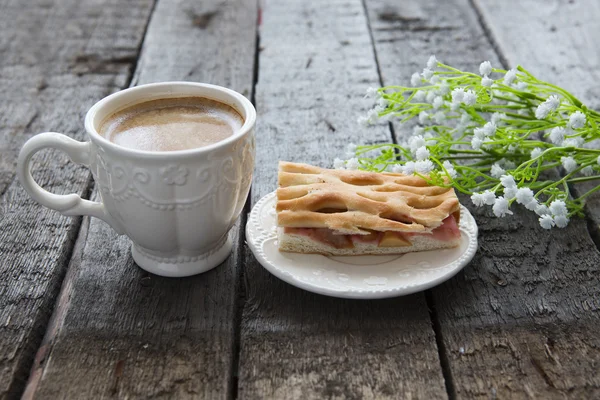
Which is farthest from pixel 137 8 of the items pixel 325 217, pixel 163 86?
pixel 325 217

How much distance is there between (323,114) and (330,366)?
2.47ft

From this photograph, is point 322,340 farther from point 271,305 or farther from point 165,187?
point 165,187

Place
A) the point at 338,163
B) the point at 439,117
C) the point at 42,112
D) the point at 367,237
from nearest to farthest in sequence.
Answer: the point at 367,237 → the point at 338,163 → the point at 439,117 → the point at 42,112

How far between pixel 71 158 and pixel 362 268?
450 mm

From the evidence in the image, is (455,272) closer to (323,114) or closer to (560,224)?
(560,224)

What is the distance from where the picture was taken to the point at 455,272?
991 millimetres

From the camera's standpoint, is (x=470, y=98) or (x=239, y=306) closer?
(x=239, y=306)

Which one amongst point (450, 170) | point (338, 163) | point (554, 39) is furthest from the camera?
point (554, 39)

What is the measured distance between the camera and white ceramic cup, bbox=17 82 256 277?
0.93m

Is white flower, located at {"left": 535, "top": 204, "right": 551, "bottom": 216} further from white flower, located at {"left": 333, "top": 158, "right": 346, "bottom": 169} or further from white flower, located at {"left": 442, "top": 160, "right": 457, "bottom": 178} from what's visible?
white flower, located at {"left": 333, "top": 158, "right": 346, "bottom": 169}

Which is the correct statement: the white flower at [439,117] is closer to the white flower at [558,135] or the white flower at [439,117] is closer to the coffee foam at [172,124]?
the white flower at [558,135]

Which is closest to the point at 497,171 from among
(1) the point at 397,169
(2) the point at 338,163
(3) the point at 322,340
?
(1) the point at 397,169

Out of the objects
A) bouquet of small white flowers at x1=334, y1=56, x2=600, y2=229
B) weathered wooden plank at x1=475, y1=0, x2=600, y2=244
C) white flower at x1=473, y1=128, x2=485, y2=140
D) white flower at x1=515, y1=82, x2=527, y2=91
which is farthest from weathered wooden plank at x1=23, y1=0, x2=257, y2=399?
weathered wooden plank at x1=475, y1=0, x2=600, y2=244

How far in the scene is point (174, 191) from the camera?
94cm
